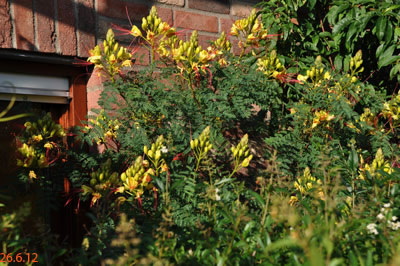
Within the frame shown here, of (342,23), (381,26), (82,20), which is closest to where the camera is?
(82,20)

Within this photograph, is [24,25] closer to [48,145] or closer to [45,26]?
[45,26]

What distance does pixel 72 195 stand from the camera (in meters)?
2.20

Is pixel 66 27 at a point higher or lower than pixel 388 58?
higher

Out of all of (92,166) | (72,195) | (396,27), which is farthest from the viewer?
(396,27)

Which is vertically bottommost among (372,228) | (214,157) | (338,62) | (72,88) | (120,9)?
(214,157)

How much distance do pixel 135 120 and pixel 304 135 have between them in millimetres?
926

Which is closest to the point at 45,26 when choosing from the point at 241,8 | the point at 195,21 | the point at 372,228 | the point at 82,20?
the point at 82,20

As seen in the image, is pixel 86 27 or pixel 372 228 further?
pixel 86 27

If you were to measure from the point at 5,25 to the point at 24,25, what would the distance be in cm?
9

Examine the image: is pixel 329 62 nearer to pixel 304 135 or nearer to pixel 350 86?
pixel 350 86

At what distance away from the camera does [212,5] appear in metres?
2.74

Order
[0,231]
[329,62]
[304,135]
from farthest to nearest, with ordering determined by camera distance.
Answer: [329,62] < [304,135] < [0,231]

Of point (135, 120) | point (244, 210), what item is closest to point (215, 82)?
point (135, 120)

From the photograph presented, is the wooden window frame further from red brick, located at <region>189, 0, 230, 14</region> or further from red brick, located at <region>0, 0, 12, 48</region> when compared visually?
red brick, located at <region>189, 0, 230, 14</region>
